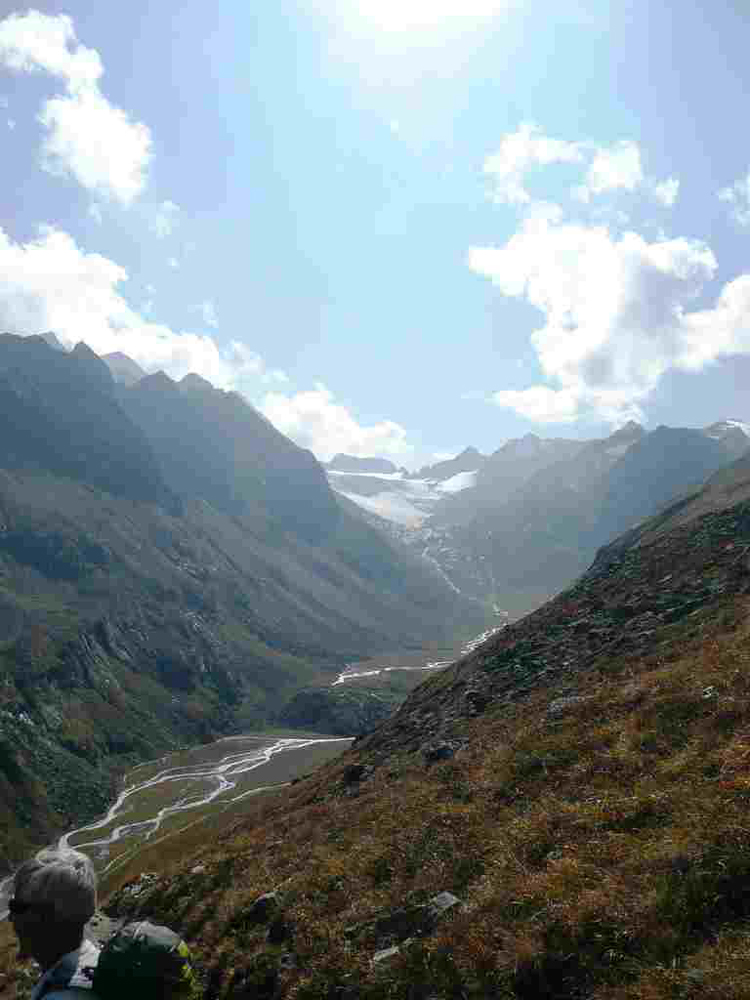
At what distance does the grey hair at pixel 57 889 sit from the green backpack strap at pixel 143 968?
2.50 feet

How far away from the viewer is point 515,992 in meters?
9.23

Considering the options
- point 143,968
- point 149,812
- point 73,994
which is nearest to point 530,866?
point 143,968

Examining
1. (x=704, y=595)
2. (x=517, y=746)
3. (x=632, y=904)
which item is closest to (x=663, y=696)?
(x=517, y=746)

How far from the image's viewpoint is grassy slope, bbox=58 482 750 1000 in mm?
8992

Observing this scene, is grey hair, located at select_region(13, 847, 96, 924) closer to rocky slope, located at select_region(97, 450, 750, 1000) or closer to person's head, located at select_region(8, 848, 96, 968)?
person's head, located at select_region(8, 848, 96, 968)

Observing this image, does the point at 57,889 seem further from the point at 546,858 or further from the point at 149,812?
the point at 149,812

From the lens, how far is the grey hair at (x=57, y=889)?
6477 millimetres

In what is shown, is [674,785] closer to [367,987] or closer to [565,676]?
[367,987]

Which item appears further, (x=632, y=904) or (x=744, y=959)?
(x=632, y=904)

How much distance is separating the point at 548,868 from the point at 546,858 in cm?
80

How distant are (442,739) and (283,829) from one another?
10.0m

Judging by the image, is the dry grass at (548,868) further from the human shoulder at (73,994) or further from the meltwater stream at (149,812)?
the meltwater stream at (149,812)

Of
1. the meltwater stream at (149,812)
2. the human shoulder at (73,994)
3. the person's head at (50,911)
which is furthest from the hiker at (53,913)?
the meltwater stream at (149,812)

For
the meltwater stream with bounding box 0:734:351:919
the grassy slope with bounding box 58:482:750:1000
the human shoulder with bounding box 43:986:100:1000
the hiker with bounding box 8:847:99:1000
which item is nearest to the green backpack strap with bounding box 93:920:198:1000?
the human shoulder with bounding box 43:986:100:1000
